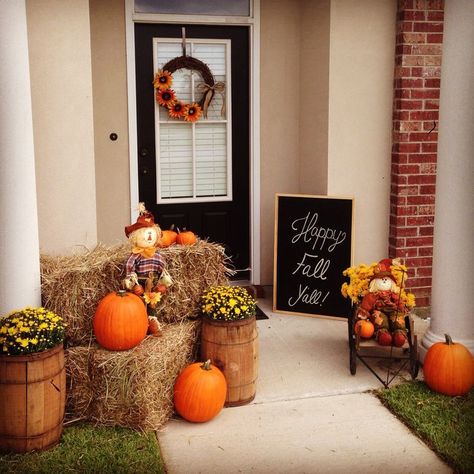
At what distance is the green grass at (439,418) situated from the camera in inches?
139

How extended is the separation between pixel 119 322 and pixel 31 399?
2.05 feet

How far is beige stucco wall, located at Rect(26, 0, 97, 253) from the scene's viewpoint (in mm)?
4719

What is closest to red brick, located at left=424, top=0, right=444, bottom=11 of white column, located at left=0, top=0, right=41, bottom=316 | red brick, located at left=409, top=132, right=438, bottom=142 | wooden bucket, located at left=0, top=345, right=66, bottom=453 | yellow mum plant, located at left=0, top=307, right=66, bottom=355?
red brick, located at left=409, top=132, right=438, bottom=142

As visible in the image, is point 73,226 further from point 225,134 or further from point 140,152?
point 225,134

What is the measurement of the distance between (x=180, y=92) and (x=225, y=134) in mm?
554

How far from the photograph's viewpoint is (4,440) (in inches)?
136

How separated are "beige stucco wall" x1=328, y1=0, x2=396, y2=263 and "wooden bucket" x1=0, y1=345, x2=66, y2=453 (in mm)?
3160

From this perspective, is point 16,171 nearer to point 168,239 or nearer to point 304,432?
point 168,239

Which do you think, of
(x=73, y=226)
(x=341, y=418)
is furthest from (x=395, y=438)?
(x=73, y=226)

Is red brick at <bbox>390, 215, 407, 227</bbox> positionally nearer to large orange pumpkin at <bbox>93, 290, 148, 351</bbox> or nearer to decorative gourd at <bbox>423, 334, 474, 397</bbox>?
decorative gourd at <bbox>423, 334, 474, 397</bbox>

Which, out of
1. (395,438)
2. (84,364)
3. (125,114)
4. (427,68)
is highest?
(427,68)

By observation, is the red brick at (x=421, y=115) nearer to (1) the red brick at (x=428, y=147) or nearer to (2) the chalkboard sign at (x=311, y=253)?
(1) the red brick at (x=428, y=147)

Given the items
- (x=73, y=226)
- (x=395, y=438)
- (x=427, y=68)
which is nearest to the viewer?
(x=395, y=438)

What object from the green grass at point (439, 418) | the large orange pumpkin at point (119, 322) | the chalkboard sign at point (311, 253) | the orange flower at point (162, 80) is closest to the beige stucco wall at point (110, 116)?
the orange flower at point (162, 80)
